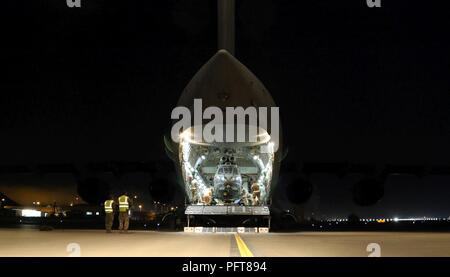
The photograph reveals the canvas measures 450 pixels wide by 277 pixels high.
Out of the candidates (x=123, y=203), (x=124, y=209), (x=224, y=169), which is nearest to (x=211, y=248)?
(x=123, y=203)

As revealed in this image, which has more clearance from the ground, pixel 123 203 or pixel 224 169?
pixel 224 169

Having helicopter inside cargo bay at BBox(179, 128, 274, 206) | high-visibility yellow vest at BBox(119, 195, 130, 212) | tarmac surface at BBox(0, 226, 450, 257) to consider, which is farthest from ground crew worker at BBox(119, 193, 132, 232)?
tarmac surface at BBox(0, 226, 450, 257)

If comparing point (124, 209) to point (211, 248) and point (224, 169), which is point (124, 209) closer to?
point (224, 169)

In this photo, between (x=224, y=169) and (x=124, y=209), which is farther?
(x=224, y=169)

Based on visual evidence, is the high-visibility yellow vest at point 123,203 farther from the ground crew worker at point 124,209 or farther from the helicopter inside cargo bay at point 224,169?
the helicopter inside cargo bay at point 224,169

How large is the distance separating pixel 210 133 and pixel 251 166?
4496mm

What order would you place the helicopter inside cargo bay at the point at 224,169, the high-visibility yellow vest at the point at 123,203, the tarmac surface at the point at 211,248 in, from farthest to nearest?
1. the helicopter inside cargo bay at the point at 224,169
2. the high-visibility yellow vest at the point at 123,203
3. the tarmac surface at the point at 211,248

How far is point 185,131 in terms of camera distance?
18.1 metres

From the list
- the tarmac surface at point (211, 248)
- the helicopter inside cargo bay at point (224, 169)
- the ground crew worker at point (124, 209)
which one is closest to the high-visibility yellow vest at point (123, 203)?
the ground crew worker at point (124, 209)

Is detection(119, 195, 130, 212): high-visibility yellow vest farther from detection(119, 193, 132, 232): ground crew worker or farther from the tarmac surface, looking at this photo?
the tarmac surface

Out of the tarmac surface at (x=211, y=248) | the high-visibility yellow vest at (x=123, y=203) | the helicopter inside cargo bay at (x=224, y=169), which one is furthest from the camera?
the helicopter inside cargo bay at (x=224, y=169)

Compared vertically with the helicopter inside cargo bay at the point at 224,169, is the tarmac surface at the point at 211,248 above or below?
below

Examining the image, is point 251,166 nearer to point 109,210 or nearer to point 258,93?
point 258,93
